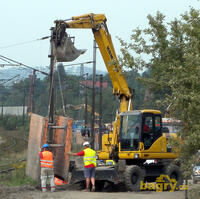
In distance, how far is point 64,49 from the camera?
65.1ft

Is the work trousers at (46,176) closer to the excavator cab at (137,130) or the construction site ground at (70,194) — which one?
the construction site ground at (70,194)

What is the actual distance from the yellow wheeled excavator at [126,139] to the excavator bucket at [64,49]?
4.1 inches

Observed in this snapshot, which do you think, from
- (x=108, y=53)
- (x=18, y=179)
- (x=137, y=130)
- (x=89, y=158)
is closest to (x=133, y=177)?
(x=137, y=130)

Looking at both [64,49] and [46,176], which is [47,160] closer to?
[46,176]

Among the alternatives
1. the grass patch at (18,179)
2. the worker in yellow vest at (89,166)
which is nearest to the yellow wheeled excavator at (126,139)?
the worker in yellow vest at (89,166)

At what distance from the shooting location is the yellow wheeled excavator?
18.6 m

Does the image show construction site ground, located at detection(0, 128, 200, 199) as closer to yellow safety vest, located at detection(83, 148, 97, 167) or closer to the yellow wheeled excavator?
the yellow wheeled excavator

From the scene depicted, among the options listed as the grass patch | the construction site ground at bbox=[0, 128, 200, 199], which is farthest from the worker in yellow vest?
the grass patch

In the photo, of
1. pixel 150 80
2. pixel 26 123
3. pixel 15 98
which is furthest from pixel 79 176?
pixel 15 98

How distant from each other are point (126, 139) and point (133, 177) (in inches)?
62.4

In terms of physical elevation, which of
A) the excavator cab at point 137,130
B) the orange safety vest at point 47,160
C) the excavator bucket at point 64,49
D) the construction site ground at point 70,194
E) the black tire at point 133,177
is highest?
the excavator bucket at point 64,49

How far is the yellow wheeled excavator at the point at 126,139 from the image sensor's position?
60.9 ft

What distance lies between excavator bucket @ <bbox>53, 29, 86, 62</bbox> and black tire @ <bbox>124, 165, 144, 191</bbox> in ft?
17.1

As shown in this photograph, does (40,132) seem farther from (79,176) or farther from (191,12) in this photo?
(191,12)
